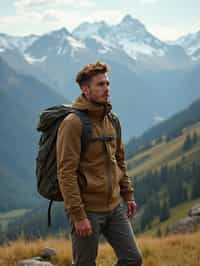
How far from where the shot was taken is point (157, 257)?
34.4 feet

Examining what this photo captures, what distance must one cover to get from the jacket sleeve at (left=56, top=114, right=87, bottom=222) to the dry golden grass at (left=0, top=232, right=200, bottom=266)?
4169mm

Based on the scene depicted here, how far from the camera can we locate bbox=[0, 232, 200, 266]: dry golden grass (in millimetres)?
10148

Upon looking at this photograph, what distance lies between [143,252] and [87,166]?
5.01m

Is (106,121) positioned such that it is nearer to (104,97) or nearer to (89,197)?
(104,97)

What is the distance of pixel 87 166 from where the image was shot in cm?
658

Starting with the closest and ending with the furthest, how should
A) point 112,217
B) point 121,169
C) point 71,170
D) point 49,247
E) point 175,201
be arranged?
point 71,170, point 112,217, point 121,169, point 49,247, point 175,201

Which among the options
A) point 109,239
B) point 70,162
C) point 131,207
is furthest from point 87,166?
point 131,207

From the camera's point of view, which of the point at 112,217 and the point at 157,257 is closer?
the point at 112,217

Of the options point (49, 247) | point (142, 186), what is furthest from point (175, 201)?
point (49, 247)

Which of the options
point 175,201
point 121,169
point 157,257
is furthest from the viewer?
point 175,201

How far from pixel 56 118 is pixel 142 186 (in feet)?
498

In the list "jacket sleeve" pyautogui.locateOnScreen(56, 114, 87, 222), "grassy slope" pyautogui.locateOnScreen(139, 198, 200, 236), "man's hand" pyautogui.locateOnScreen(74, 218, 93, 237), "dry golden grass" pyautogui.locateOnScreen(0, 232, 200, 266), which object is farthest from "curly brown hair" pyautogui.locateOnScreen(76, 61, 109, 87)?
"grassy slope" pyautogui.locateOnScreen(139, 198, 200, 236)

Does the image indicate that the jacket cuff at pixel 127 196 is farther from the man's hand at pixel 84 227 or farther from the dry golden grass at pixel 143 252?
the dry golden grass at pixel 143 252

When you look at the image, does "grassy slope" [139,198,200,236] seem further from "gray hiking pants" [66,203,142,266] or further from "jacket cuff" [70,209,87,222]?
"jacket cuff" [70,209,87,222]
